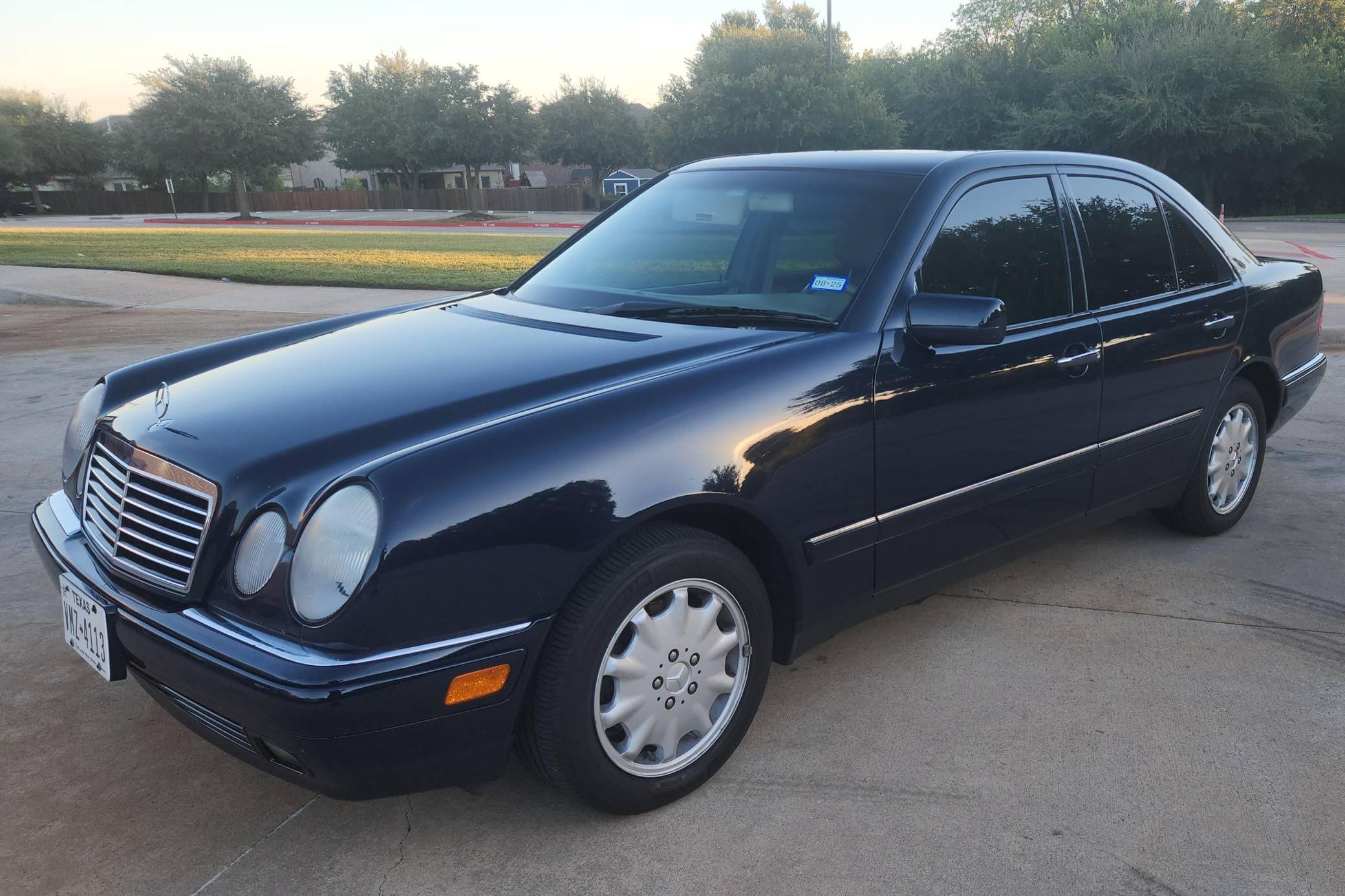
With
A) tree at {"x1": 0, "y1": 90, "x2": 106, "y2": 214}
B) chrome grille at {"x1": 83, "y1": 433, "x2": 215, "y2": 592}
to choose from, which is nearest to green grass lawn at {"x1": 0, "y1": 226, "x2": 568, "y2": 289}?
chrome grille at {"x1": 83, "y1": 433, "x2": 215, "y2": 592}

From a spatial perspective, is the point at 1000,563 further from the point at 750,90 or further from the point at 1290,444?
the point at 750,90

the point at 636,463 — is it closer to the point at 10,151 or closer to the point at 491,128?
the point at 491,128

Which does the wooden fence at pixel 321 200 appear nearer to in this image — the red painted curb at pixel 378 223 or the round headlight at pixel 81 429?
the red painted curb at pixel 378 223

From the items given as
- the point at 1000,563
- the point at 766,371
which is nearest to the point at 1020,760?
the point at 1000,563

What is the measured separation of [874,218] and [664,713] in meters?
1.57

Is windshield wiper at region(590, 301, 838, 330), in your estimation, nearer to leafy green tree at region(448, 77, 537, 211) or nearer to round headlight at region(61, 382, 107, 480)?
round headlight at region(61, 382, 107, 480)

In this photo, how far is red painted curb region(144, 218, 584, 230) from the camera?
36.6 metres

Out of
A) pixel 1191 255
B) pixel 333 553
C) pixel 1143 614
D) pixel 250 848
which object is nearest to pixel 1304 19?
pixel 1191 255

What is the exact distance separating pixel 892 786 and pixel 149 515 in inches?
75.0

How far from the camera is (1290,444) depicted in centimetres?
586

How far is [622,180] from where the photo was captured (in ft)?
183

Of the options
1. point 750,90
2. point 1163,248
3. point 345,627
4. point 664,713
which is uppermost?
point 750,90

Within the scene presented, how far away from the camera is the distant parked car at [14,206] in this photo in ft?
195

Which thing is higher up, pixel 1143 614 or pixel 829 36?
pixel 829 36
